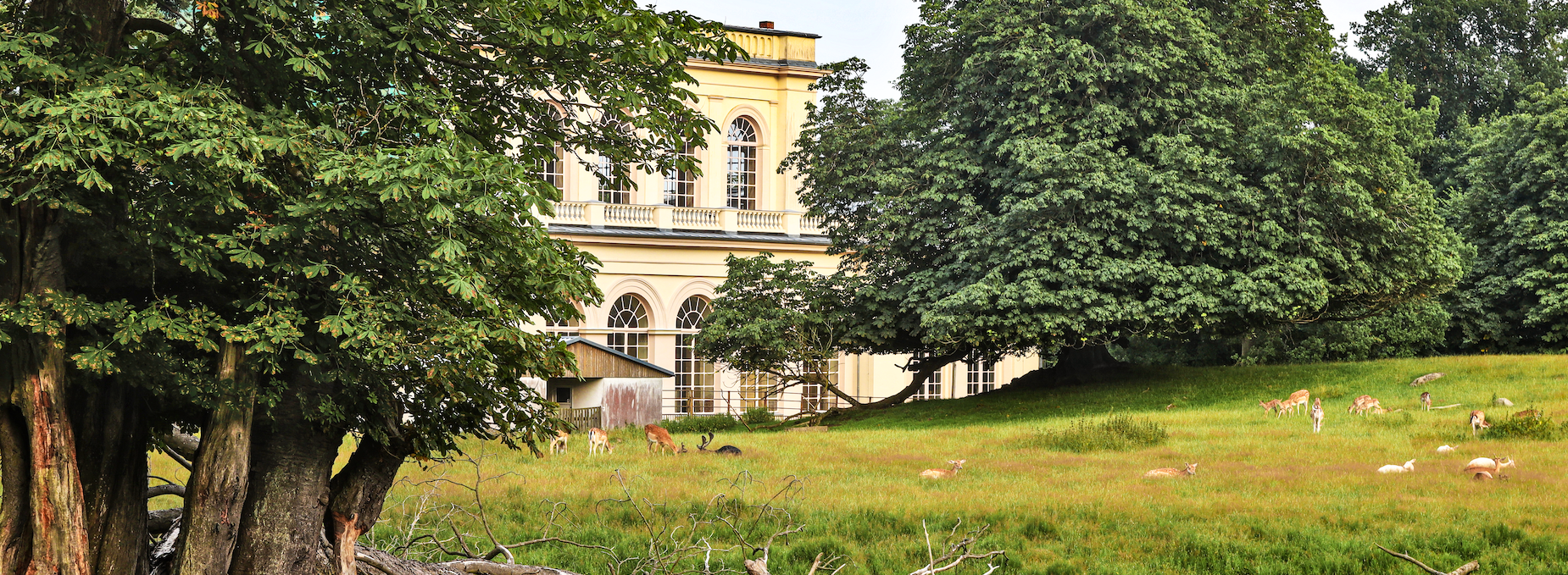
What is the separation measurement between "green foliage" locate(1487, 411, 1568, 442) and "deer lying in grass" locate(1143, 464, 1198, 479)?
17.1 ft

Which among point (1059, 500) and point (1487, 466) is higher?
point (1487, 466)

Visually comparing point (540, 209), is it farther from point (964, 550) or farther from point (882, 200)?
point (882, 200)

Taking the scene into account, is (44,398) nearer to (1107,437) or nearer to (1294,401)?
(1107,437)

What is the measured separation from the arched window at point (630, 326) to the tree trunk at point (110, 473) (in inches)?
1092

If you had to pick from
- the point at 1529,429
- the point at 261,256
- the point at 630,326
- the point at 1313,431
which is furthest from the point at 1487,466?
the point at 630,326

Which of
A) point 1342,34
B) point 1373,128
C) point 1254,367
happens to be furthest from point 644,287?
point 1342,34

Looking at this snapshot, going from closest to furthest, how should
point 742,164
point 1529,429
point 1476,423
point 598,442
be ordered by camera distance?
point 1529,429, point 1476,423, point 598,442, point 742,164

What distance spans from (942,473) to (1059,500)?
2466 millimetres

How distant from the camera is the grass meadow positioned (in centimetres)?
1163

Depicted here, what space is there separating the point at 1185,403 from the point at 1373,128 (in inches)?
252

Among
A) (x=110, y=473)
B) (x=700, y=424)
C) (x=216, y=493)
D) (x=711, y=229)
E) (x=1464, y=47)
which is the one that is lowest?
(x=700, y=424)

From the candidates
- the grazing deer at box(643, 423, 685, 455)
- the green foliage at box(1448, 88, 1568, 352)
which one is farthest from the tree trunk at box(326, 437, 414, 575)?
the green foliage at box(1448, 88, 1568, 352)

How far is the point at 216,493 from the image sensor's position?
24.6 feet

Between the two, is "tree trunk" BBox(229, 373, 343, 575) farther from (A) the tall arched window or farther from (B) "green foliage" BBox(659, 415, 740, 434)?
(A) the tall arched window
